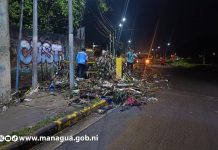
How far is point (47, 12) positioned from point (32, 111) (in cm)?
1096

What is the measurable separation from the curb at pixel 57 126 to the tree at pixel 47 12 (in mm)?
9428

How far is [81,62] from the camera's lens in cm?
1644

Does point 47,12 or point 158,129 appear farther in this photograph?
point 47,12

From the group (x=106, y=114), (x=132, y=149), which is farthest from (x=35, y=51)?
(x=132, y=149)

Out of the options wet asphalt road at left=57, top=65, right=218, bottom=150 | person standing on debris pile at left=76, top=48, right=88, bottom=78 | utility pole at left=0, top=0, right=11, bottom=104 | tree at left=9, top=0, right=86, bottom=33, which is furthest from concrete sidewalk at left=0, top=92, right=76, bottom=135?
tree at left=9, top=0, right=86, bottom=33

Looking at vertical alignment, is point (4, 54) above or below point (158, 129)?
above

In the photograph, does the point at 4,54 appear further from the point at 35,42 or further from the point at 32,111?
the point at 35,42

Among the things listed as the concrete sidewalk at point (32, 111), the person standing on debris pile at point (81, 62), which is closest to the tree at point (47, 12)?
the person standing on debris pile at point (81, 62)

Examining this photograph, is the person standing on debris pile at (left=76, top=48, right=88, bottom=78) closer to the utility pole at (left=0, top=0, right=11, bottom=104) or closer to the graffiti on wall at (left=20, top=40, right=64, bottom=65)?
the graffiti on wall at (left=20, top=40, right=64, bottom=65)

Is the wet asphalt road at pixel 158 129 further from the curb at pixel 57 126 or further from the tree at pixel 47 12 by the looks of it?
the tree at pixel 47 12

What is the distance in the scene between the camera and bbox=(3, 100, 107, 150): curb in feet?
18.5

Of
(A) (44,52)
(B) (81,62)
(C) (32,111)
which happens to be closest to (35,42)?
(A) (44,52)

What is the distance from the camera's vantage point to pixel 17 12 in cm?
1664

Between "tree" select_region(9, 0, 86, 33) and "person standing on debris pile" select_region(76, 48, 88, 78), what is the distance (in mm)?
3086
